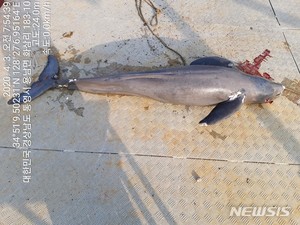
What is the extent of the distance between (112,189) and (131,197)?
0.95 feet

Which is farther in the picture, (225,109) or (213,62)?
(213,62)

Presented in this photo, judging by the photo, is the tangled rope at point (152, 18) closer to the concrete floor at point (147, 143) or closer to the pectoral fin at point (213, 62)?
the concrete floor at point (147, 143)

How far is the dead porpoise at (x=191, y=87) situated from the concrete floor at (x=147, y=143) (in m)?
0.19

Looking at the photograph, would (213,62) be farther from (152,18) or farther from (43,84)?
(43,84)

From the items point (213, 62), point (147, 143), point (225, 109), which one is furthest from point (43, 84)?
point (225, 109)

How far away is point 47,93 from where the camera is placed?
5469mm

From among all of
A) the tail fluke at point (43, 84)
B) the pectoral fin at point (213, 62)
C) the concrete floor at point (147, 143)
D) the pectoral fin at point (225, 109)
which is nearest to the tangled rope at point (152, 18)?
the concrete floor at point (147, 143)

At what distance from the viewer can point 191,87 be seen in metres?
5.16

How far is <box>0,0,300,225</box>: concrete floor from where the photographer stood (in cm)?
454

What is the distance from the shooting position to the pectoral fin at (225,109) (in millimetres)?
4996

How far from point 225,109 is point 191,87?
0.62 meters

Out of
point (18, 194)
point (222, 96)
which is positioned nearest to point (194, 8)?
point (222, 96)

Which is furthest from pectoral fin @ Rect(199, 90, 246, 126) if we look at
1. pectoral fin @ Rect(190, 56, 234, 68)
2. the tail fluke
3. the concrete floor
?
the tail fluke

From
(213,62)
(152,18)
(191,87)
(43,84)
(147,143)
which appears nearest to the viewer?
(147,143)
